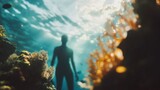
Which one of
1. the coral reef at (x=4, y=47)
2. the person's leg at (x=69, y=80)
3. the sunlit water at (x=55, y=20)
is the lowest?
the person's leg at (x=69, y=80)

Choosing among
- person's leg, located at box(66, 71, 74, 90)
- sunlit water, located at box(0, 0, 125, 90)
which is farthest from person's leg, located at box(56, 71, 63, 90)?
sunlit water, located at box(0, 0, 125, 90)

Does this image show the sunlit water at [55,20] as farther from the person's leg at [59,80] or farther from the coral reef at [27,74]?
the coral reef at [27,74]

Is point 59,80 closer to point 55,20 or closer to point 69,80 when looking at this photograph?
point 69,80

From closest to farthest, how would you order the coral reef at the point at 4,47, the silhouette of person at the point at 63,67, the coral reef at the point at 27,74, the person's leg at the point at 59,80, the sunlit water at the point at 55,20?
1. the coral reef at the point at 27,74
2. the person's leg at the point at 59,80
3. the silhouette of person at the point at 63,67
4. the coral reef at the point at 4,47
5. the sunlit water at the point at 55,20

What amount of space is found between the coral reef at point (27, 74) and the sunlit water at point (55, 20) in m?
9.90

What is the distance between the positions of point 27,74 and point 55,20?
51.5 feet

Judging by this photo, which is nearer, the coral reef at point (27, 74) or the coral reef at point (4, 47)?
the coral reef at point (27, 74)

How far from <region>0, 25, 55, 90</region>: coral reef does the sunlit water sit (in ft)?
32.5

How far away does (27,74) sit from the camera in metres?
7.30

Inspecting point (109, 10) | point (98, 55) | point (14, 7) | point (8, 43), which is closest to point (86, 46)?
point (109, 10)

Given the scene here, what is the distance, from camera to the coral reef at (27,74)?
20.9ft

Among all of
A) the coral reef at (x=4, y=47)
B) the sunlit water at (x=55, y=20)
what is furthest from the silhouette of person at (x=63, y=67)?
the sunlit water at (x=55, y=20)

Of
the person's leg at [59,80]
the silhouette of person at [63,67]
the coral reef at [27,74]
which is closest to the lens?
the coral reef at [27,74]

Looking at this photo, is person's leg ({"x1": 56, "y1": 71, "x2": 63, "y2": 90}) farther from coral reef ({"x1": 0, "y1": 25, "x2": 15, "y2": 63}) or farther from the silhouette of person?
coral reef ({"x1": 0, "y1": 25, "x2": 15, "y2": 63})
